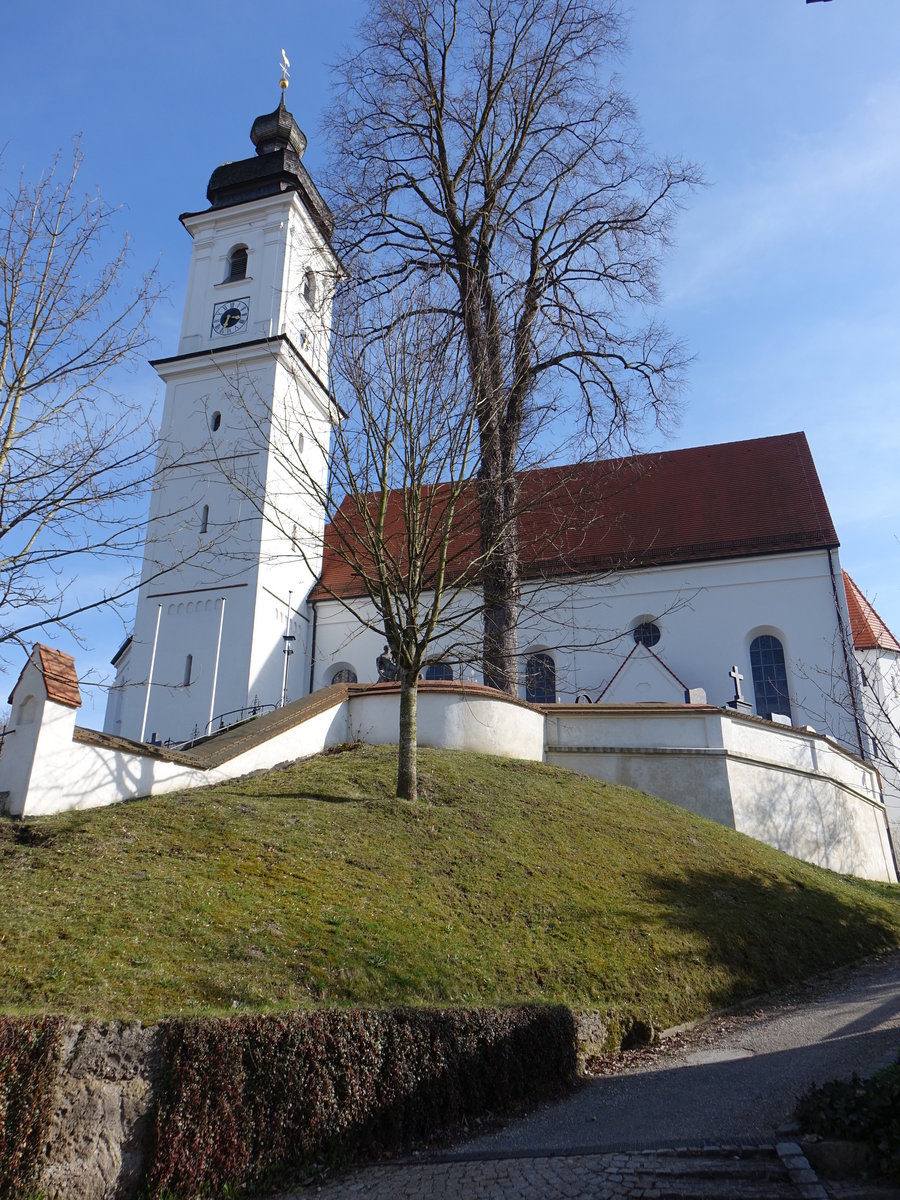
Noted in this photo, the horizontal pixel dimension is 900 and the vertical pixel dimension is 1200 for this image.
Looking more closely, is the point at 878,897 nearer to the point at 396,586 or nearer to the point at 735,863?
the point at 735,863

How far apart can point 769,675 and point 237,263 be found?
68.9ft

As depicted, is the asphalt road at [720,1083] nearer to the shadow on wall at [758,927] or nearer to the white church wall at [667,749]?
the shadow on wall at [758,927]

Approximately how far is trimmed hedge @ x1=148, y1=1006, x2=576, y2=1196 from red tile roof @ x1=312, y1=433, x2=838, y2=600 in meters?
16.3

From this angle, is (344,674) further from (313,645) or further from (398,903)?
(398,903)

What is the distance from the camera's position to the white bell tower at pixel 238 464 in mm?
24781

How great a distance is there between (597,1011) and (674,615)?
16.7 meters

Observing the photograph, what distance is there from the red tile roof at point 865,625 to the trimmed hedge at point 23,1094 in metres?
21.4

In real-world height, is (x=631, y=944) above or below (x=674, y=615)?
below

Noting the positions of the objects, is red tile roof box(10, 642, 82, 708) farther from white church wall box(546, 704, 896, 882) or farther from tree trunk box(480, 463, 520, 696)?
white church wall box(546, 704, 896, 882)

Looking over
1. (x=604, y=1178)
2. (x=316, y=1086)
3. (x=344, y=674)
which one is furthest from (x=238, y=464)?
(x=604, y=1178)

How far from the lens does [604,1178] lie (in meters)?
5.06

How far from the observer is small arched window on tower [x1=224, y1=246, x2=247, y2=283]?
30.8 metres

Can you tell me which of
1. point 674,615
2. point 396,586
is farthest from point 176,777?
point 674,615

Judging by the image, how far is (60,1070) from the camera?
4879mm
